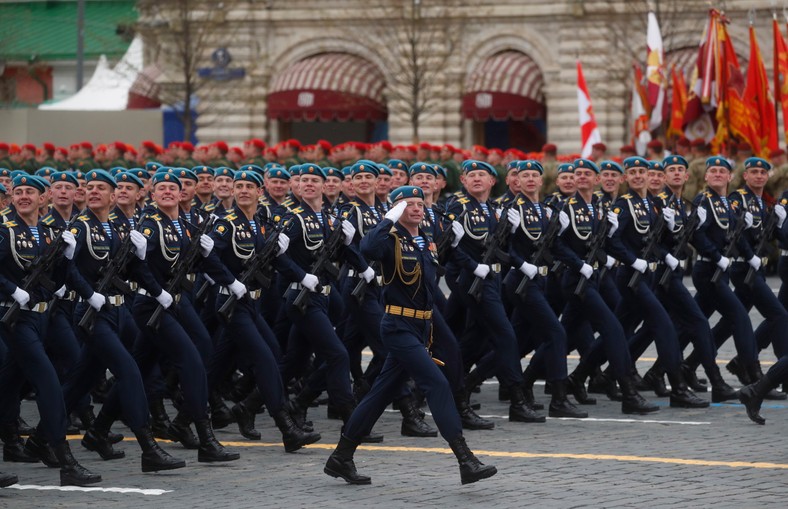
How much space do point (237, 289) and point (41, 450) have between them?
60.9 inches

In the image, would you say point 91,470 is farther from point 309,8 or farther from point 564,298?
point 309,8

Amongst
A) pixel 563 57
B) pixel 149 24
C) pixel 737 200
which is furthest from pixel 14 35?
pixel 737 200

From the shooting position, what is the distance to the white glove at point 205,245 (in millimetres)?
10711

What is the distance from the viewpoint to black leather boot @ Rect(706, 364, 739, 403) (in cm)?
1255

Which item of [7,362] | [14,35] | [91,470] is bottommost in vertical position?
[91,470]

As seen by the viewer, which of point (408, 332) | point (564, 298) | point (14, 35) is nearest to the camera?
point (408, 332)

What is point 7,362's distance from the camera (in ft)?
33.1

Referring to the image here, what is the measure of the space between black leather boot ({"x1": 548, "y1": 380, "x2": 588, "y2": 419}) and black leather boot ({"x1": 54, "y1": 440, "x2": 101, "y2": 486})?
365 cm

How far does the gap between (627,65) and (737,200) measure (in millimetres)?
23286

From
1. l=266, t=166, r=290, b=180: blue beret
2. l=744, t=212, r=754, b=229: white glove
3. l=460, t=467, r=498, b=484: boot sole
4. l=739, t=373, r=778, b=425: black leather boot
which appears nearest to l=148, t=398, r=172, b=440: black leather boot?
l=266, t=166, r=290, b=180: blue beret

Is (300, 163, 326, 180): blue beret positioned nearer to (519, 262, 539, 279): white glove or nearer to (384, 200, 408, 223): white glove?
(519, 262, 539, 279): white glove

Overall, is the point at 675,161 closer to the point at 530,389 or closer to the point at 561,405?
the point at 530,389

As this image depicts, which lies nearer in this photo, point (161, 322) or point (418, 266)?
point (418, 266)

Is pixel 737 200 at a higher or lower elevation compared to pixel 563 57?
lower
